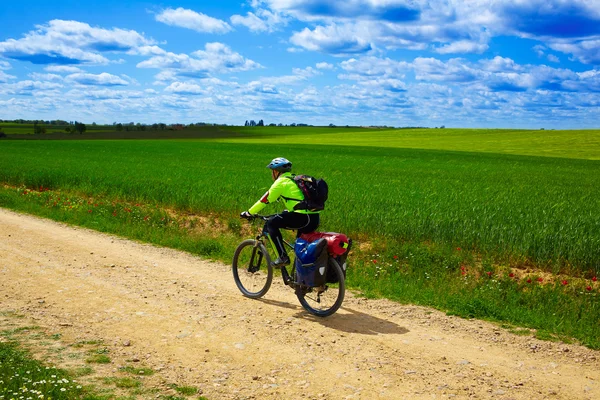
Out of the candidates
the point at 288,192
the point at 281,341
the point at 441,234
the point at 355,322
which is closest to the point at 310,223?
the point at 288,192

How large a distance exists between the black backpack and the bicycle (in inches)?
30.0

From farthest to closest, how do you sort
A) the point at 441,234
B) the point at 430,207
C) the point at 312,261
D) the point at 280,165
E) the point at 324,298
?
the point at 430,207 < the point at 441,234 < the point at 324,298 < the point at 280,165 < the point at 312,261

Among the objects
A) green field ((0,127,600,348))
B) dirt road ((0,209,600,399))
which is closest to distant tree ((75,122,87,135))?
green field ((0,127,600,348))

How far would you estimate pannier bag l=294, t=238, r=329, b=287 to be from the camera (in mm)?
7551

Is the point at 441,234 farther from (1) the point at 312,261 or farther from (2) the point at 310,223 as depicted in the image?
(1) the point at 312,261

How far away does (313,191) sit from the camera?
7668 mm

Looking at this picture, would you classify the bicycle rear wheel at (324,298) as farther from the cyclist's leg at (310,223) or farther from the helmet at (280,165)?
the helmet at (280,165)

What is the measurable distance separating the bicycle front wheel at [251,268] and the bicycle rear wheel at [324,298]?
0.83 metres

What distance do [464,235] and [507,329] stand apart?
4.69m

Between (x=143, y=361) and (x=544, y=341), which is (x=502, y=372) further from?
(x=143, y=361)

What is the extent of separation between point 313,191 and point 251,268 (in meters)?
2.10

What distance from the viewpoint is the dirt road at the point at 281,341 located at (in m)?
5.61

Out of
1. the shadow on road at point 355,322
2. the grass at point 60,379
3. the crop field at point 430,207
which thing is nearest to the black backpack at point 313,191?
the shadow on road at point 355,322

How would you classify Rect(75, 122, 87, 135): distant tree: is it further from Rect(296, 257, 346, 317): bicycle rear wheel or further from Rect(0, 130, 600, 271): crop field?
Rect(296, 257, 346, 317): bicycle rear wheel
